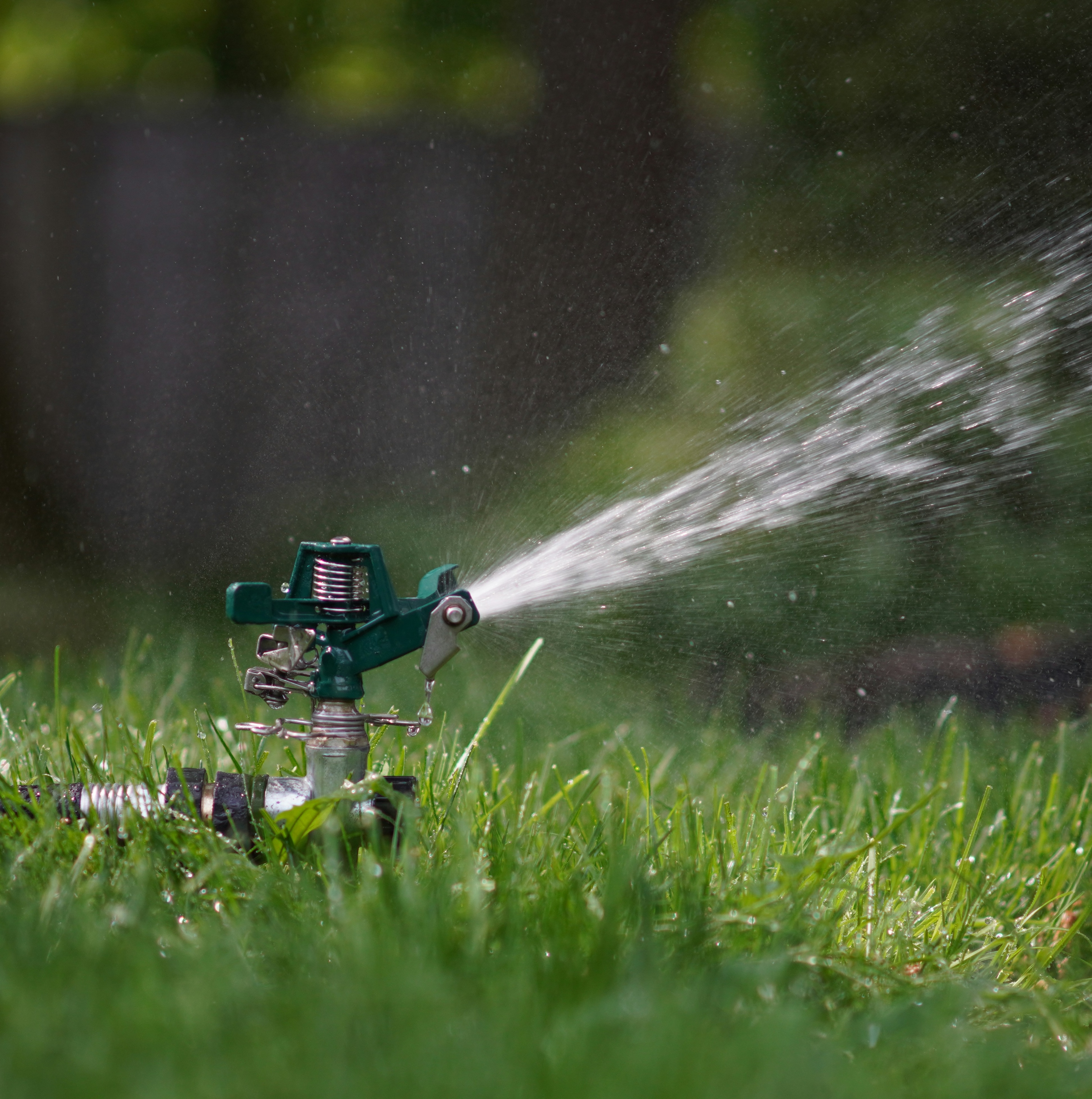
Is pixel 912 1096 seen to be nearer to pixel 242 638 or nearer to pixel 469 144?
pixel 242 638

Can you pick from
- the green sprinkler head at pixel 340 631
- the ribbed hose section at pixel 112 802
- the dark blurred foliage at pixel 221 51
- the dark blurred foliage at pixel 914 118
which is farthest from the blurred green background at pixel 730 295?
the ribbed hose section at pixel 112 802

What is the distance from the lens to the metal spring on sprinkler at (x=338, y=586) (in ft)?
5.72

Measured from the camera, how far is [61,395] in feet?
16.9

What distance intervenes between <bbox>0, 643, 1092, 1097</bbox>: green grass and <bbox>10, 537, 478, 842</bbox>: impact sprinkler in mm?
56

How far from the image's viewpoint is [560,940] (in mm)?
1308

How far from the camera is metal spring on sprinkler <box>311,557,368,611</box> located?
5.72 ft

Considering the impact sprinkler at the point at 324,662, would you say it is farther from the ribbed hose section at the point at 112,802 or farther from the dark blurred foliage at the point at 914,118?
the dark blurred foliage at the point at 914,118

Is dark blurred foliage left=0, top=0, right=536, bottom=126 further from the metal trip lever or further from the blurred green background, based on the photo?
the metal trip lever

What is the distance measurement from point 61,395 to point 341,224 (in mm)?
1324

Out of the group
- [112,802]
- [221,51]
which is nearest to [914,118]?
[112,802]

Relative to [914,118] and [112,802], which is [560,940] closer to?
[112,802]

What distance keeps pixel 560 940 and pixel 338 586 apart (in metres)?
0.63

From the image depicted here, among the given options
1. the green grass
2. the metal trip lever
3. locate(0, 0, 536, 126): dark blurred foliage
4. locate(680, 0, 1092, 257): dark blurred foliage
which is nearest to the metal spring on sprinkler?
the metal trip lever

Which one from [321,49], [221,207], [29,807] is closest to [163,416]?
[221,207]
